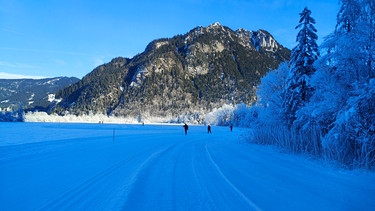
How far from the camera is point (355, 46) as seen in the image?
10.1m

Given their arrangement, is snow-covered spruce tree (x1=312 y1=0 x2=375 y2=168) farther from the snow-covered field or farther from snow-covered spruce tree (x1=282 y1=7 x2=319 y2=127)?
snow-covered spruce tree (x1=282 y1=7 x2=319 y2=127)

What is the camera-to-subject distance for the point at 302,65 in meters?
18.8

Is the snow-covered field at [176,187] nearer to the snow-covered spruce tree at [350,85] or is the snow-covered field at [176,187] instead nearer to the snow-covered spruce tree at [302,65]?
the snow-covered spruce tree at [350,85]

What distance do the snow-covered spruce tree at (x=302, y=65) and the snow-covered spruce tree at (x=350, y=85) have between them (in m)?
6.56

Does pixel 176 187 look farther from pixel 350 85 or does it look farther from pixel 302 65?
pixel 302 65

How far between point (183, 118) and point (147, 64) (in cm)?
8834

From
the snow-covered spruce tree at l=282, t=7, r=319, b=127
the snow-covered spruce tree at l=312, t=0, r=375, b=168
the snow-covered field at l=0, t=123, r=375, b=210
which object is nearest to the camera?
the snow-covered field at l=0, t=123, r=375, b=210

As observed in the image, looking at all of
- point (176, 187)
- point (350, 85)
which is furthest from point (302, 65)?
point (176, 187)

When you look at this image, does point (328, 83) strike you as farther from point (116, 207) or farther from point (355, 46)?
point (116, 207)

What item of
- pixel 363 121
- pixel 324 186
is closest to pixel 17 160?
pixel 324 186

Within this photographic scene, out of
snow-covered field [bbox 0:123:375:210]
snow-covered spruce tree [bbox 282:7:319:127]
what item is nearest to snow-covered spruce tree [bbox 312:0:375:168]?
snow-covered field [bbox 0:123:375:210]

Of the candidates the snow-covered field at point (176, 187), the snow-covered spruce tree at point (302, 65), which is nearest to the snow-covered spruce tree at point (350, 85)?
the snow-covered field at point (176, 187)

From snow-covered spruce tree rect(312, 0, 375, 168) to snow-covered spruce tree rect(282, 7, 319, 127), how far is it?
656 cm

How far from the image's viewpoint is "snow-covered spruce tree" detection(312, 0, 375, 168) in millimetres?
9336
